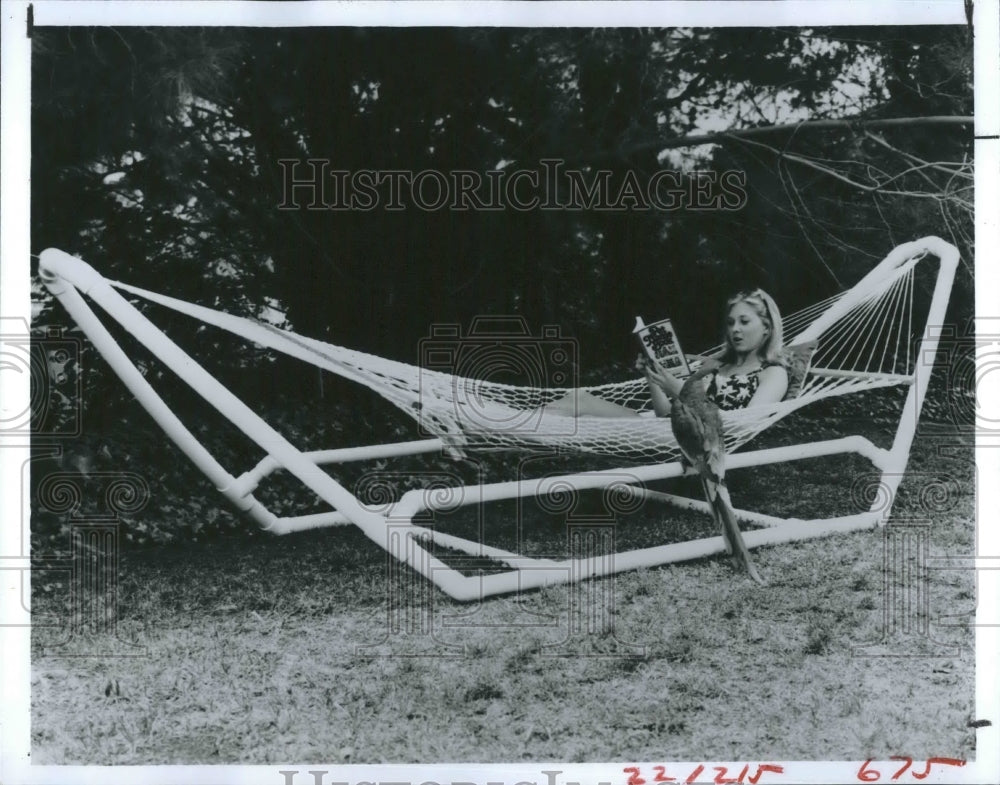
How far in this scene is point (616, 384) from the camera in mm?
2910

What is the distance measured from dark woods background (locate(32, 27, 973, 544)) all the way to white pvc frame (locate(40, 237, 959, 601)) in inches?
3.9

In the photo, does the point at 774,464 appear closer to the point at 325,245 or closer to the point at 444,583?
the point at 444,583

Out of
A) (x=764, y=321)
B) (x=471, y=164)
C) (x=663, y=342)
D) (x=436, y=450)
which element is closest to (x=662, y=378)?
(x=663, y=342)

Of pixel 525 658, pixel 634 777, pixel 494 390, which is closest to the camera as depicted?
pixel 634 777

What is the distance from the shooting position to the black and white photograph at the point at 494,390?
2746mm

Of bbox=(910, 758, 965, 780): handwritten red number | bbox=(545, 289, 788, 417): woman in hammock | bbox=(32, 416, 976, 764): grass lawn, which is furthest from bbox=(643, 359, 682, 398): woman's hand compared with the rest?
bbox=(910, 758, 965, 780): handwritten red number

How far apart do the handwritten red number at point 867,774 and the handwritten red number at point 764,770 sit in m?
0.22

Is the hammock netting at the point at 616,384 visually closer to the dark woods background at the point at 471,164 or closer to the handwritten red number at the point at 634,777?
the dark woods background at the point at 471,164

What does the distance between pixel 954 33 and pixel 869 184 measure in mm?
485

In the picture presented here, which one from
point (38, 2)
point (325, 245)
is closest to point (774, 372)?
point (325, 245)

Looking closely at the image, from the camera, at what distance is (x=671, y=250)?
2.90m

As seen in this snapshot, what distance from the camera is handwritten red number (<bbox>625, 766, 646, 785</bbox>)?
2680mm

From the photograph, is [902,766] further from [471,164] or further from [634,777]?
[471,164]

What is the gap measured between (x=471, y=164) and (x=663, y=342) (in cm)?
76
